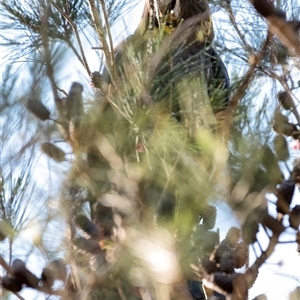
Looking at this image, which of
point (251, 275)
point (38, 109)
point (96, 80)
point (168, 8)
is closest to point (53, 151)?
point (38, 109)

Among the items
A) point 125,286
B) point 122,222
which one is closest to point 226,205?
point 122,222

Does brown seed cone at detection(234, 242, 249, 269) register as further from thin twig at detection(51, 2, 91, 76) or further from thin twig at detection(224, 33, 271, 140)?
thin twig at detection(51, 2, 91, 76)

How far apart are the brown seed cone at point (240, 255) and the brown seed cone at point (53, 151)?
1.36ft

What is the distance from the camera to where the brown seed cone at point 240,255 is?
4.03 feet

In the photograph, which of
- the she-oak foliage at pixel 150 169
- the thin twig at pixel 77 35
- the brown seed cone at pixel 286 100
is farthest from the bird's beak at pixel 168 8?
the brown seed cone at pixel 286 100

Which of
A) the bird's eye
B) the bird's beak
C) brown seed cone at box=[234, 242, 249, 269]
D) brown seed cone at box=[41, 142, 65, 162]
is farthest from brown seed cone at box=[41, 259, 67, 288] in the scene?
the bird's eye

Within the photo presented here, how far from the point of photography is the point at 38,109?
1.42m

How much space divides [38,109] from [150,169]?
0.97ft

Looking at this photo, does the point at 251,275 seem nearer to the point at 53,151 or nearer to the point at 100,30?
the point at 53,151

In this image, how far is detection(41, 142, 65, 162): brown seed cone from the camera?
1408 mm

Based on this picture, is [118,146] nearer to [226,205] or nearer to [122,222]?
[122,222]

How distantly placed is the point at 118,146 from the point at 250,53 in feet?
1.65

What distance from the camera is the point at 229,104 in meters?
1.45

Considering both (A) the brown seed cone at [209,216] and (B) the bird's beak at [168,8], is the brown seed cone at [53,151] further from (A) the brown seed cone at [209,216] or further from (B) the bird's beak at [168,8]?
(B) the bird's beak at [168,8]
